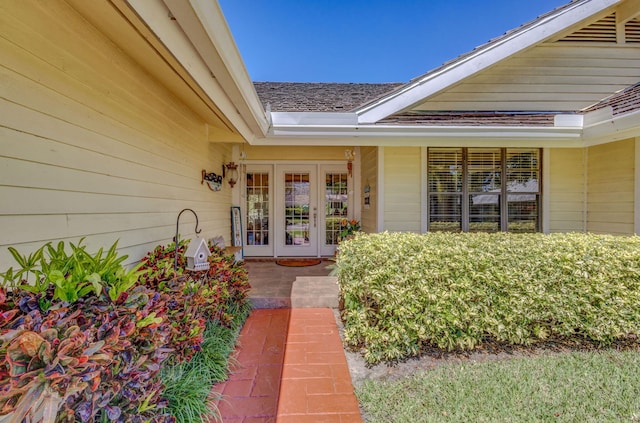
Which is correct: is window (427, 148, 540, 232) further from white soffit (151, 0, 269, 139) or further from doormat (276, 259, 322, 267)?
white soffit (151, 0, 269, 139)

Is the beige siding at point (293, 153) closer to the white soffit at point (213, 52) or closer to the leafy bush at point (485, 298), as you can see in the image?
the white soffit at point (213, 52)

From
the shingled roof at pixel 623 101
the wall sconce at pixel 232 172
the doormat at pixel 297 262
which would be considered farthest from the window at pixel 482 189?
the wall sconce at pixel 232 172

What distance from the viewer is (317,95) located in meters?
6.09

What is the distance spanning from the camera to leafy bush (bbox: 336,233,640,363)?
2.72 meters

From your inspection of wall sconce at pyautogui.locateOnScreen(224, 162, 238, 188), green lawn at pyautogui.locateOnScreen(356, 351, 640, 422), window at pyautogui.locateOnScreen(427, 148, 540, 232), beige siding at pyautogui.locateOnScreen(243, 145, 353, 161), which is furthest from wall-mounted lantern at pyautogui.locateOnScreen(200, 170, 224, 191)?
window at pyautogui.locateOnScreen(427, 148, 540, 232)

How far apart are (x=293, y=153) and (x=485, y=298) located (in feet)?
16.8

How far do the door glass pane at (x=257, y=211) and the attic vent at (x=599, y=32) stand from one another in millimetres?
6311

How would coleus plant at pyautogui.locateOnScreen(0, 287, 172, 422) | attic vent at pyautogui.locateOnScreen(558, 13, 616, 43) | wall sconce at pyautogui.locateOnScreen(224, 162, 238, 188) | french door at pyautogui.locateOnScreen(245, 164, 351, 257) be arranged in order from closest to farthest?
coleus plant at pyautogui.locateOnScreen(0, 287, 172, 422), attic vent at pyautogui.locateOnScreen(558, 13, 616, 43), wall sconce at pyautogui.locateOnScreen(224, 162, 238, 188), french door at pyautogui.locateOnScreen(245, 164, 351, 257)

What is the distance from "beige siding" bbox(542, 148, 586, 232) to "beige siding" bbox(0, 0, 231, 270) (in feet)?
20.4

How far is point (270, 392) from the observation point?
7.37 ft

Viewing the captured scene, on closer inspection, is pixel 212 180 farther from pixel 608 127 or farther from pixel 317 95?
pixel 608 127

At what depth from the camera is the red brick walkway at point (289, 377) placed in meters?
2.03

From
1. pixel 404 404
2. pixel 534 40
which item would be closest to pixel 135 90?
pixel 404 404

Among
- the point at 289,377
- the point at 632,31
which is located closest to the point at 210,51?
the point at 289,377
